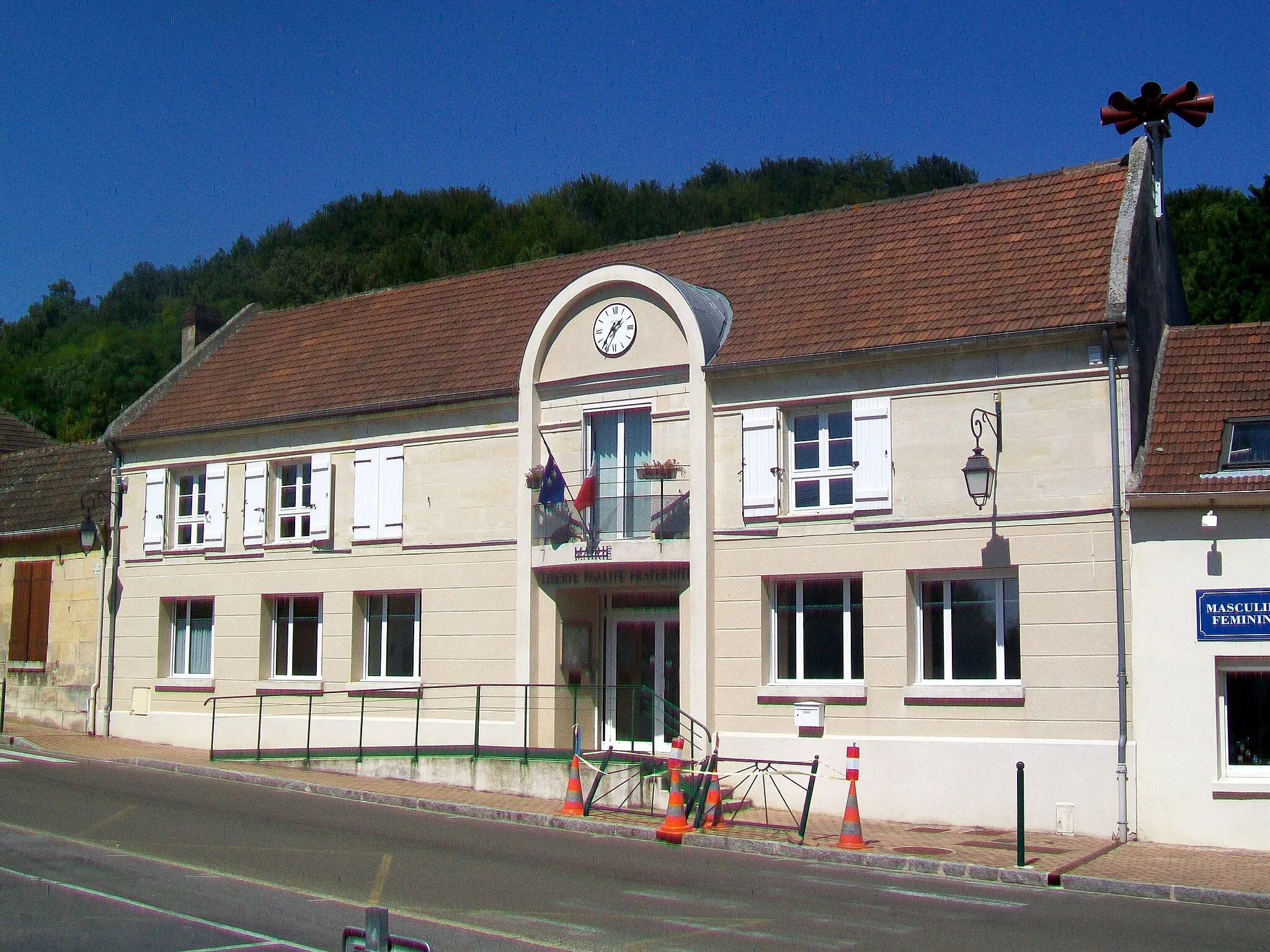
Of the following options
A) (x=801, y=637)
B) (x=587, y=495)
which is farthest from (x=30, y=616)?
(x=801, y=637)

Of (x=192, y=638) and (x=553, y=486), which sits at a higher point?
(x=553, y=486)

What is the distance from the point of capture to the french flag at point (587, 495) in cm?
1983

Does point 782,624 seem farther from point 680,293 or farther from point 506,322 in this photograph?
point 506,322

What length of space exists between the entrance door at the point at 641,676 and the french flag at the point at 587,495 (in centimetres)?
194

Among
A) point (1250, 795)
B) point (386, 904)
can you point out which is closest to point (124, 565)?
point (386, 904)

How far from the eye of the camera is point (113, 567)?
25.8 meters

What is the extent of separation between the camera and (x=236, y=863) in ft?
40.7

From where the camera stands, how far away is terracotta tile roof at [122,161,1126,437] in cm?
1778

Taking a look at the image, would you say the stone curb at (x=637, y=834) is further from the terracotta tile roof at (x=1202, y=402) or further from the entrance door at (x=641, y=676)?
the terracotta tile roof at (x=1202, y=402)

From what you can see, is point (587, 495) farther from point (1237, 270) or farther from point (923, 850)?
point (1237, 270)

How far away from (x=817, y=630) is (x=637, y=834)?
429 centimetres

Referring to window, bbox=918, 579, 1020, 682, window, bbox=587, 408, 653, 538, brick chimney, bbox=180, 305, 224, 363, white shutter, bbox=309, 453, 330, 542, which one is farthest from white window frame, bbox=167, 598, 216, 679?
window, bbox=918, 579, 1020, 682

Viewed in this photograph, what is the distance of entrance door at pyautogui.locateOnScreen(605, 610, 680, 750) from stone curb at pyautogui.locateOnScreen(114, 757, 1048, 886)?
349 cm

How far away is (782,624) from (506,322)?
7704 mm
